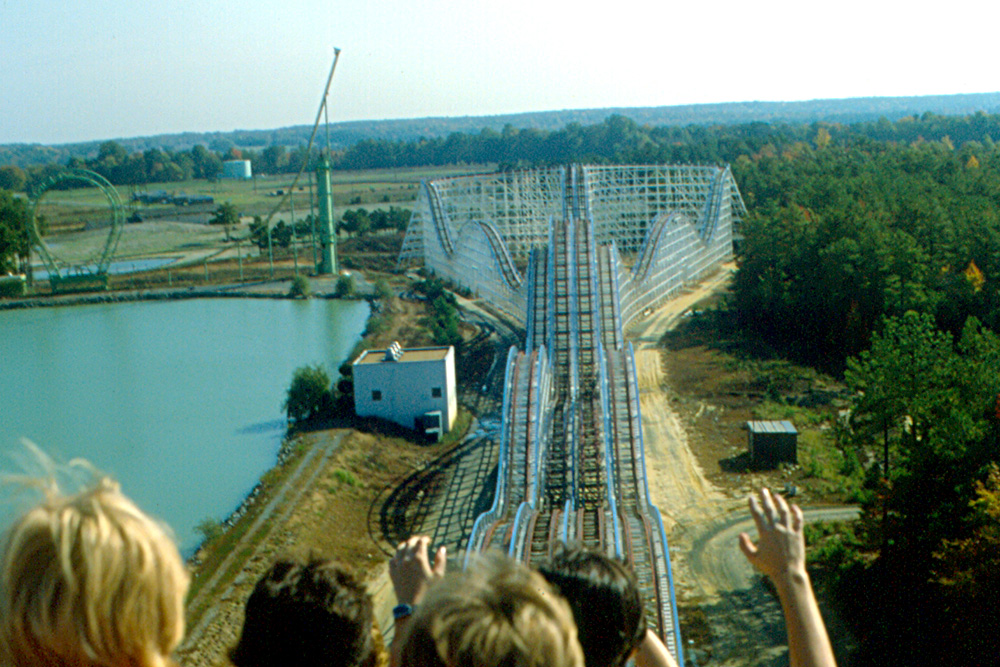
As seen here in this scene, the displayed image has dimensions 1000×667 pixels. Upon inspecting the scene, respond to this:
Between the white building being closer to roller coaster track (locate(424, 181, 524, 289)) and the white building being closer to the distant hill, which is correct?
roller coaster track (locate(424, 181, 524, 289))

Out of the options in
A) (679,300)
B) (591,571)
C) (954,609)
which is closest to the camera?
(591,571)

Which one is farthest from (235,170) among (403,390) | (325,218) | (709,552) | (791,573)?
(791,573)

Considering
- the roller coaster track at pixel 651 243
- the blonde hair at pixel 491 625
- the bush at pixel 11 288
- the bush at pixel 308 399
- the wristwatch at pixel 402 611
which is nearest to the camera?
the blonde hair at pixel 491 625

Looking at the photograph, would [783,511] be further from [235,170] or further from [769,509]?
[235,170]

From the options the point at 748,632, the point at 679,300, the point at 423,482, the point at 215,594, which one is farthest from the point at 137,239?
the point at 748,632

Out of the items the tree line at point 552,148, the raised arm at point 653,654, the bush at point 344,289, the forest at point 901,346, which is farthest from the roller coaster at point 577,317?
the tree line at point 552,148

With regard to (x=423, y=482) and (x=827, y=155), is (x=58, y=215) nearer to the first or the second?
(x=827, y=155)

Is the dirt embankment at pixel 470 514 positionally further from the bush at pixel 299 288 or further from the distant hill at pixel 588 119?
the distant hill at pixel 588 119
